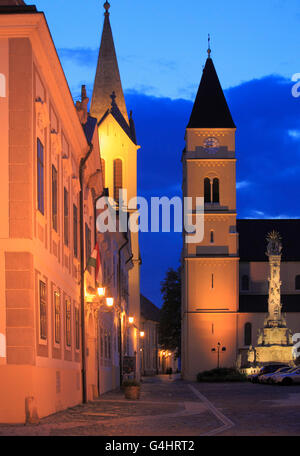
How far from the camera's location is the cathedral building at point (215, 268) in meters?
76.6

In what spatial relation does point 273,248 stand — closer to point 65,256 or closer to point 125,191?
point 125,191

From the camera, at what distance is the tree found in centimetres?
9450

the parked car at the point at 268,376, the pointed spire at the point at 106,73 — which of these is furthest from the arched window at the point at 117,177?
the parked car at the point at 268,376

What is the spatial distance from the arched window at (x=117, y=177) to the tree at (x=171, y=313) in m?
29.2

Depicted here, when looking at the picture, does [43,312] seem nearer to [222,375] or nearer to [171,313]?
[222,375]

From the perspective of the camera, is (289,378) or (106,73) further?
(106,73)

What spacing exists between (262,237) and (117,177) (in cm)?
2715

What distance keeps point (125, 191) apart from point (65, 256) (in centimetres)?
4540

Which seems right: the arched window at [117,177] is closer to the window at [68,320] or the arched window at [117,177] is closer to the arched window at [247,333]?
the arched window at [247,333]

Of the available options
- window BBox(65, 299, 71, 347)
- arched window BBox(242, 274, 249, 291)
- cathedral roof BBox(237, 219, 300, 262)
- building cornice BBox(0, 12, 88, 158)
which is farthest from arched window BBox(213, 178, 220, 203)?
window BBox(65, 299, 71, 347)

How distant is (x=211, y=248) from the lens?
78.7 metres

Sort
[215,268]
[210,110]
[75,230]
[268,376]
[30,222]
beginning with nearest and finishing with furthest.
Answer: [30,222] → [75,230] → [268,376] → [215,268] → [210,110]

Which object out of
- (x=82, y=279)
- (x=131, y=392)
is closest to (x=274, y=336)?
(x=131, y=392)
